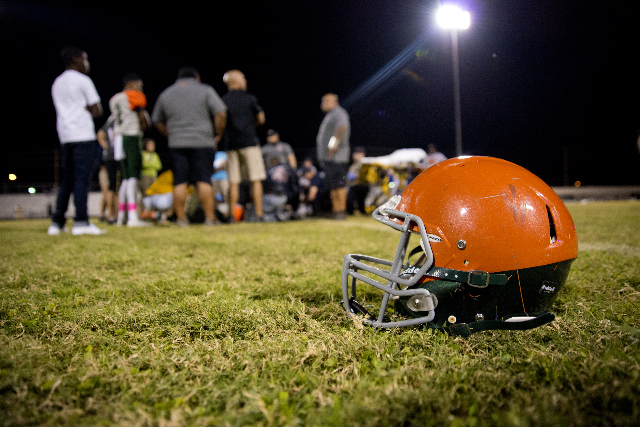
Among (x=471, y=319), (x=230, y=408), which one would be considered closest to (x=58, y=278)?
(x=230, y=408)

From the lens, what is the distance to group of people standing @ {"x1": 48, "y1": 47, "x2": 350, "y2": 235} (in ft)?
15.4

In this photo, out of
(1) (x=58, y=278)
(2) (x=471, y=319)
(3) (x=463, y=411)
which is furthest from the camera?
(1) (x=58, y=278)

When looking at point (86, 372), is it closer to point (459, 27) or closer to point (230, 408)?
point (230, 408)

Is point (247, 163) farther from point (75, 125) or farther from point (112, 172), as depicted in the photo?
point (112, 172)

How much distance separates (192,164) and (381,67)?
14927 mm

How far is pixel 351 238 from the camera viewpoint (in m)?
4.58

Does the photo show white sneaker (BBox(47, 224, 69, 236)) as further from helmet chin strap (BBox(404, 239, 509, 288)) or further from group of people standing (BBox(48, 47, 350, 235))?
helmet chin strap (BBox(404, 239, 509, 288))

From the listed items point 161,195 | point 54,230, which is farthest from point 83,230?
point 161,195

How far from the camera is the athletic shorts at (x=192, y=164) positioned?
5.79 meters

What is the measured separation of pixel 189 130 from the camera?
574cm

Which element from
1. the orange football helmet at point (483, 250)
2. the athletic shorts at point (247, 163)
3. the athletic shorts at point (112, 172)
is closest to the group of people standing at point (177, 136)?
the athletic shorts at point (247, 163)

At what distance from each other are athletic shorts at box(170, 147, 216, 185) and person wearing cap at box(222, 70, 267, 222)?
2.29 feet

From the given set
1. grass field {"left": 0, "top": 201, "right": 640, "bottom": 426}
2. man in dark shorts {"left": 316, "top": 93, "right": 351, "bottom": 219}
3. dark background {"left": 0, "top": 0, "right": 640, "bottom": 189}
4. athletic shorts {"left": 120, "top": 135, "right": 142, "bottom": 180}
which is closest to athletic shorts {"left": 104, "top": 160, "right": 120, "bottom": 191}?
athletic shorts {"left": 120, "top": 135, "right": 142, "bottom": 180}

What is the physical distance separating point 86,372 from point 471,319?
4.56 ft
